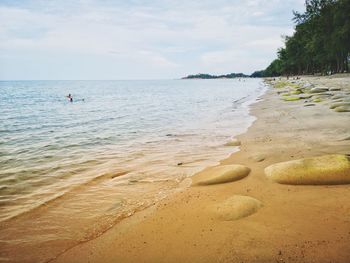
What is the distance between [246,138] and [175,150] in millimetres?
2451

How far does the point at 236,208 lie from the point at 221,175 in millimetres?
1434

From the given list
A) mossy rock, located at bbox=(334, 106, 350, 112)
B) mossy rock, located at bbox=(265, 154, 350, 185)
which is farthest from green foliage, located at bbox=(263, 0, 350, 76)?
mossy rock, located at bbox=(265, 154, 350, 185)

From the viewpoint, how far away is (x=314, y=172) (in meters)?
4.44

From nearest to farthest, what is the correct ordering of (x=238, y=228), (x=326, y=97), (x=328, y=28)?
(x=238, y=228) → (x=326, y=97) → (x=328, y=28)

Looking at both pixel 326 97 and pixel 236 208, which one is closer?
pixel 236 208

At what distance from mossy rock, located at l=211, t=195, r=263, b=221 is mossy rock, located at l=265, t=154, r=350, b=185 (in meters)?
0.99

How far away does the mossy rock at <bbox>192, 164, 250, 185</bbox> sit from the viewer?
4.93 meters

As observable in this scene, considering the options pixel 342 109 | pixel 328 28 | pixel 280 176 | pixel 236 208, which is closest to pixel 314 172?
pixel 280 176

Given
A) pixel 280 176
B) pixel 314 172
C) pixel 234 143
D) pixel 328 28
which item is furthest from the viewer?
pixel 328 28

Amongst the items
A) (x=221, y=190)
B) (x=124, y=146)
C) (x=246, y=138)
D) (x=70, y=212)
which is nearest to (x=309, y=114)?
(x=246, y=138)

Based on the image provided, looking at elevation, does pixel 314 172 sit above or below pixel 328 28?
below

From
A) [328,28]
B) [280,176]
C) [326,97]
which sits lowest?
[280,176]

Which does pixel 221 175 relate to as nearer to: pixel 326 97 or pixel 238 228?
pixel 238 228

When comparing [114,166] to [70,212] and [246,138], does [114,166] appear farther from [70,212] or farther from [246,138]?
[246,138]
